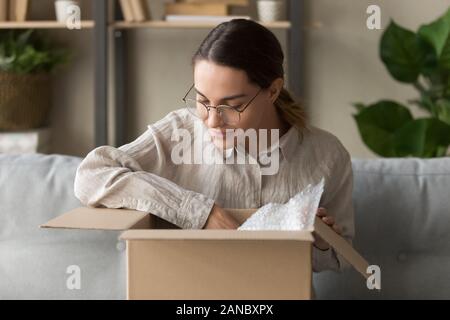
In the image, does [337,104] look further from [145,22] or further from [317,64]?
[145,22]

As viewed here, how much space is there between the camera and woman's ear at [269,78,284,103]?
5.14 feet

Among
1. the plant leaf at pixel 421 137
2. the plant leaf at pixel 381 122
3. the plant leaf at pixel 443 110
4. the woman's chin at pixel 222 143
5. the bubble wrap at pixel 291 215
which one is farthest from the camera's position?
the plant leaf at pixel 443 110

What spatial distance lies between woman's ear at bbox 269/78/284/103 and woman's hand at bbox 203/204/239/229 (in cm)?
29

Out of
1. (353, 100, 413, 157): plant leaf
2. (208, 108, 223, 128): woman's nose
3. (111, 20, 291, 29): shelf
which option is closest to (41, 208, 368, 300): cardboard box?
(208, 108, 223, 128): woman's nose

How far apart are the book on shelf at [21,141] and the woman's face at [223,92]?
210cm

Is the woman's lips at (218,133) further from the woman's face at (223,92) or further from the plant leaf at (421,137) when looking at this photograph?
the plant leaf at (421,137)

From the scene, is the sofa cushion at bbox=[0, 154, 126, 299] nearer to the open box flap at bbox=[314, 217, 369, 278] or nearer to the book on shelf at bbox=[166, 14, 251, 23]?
the open box flap at bbox=[314, 217, 369, 278]

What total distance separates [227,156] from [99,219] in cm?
40

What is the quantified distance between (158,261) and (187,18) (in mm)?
2337

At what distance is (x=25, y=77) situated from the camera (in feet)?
11.1

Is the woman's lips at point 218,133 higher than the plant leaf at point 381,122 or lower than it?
Answer: higher

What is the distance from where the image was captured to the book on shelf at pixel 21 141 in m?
3.45

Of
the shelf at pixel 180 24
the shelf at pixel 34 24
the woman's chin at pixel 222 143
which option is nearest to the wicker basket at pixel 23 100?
the shelf at pixel 34 24
